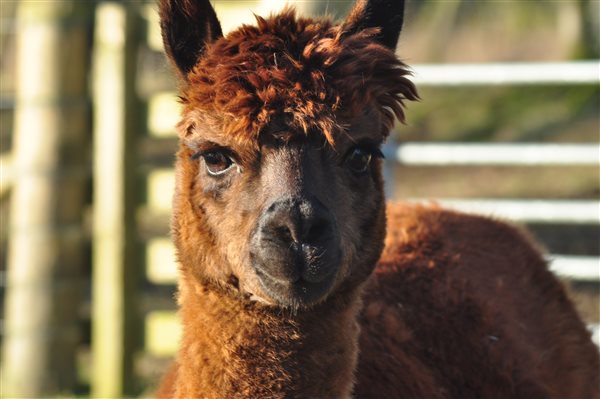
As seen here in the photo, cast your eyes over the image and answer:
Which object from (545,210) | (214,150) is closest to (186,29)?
(214,150)

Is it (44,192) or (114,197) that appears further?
(114,197)

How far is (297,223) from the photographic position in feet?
9.18

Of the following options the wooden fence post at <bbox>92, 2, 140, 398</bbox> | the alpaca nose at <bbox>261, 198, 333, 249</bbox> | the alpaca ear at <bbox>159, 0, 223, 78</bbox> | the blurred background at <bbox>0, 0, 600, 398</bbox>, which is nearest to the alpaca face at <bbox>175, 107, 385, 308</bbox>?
the alpaca nose at <bbox>261, 198, 333, 249</bbox>

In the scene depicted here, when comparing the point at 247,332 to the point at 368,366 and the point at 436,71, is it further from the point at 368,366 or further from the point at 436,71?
the point at 436,71

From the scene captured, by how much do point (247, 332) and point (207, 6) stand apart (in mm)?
1103

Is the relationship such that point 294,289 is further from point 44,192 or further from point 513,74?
point 513,74

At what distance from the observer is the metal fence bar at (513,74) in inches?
251

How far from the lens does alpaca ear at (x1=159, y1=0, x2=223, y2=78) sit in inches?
127

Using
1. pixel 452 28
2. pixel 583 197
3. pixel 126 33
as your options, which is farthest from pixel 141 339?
pixel 452 28

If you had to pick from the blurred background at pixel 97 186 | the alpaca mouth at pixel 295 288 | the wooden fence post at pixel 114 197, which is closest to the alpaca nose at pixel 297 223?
the alpaca mouth at pixel 295 288

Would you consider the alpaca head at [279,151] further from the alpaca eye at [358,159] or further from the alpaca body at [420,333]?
the alpaca body at [420,333]

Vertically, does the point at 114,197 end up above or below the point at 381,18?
above

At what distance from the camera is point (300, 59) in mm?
3021

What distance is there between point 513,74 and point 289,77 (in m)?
3.83
